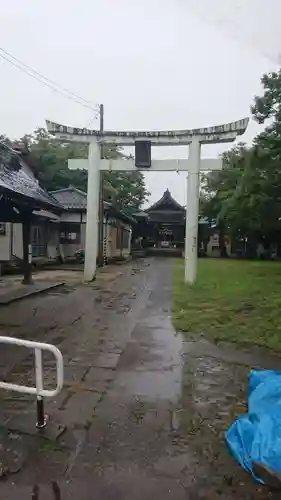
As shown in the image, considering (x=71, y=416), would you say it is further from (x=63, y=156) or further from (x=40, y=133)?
(x=40, y=133)

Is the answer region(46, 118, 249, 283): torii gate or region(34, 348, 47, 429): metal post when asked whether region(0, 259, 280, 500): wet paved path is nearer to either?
region(34, 348, 47, 429): metal post

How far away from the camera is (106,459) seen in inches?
131

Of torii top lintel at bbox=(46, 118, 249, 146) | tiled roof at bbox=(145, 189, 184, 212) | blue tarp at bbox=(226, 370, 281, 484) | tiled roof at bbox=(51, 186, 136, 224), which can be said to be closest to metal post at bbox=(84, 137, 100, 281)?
torii top lintel at bbox=(46, 118, 249, 146)

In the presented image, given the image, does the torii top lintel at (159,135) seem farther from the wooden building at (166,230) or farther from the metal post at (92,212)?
the wooden building at (166,230)

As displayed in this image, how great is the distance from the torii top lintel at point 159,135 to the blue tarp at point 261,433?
42.3ft

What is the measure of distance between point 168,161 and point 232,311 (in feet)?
26.5

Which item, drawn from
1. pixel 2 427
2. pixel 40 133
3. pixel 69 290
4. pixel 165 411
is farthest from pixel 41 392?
pixel 40 133

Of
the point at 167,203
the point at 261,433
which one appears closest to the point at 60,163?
the point at 167,203

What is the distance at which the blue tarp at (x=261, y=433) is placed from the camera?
3010 mm

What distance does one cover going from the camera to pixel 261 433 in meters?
3.16

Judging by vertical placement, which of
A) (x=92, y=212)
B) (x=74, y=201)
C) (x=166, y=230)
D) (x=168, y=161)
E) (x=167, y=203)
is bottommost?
(x=166, y=230)

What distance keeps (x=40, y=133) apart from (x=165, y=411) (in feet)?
112

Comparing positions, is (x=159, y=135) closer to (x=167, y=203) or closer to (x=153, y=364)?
(x=153, y=364)

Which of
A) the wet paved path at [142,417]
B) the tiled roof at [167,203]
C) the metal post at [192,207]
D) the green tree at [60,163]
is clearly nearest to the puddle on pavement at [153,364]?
the wet paved path at [142,417]
